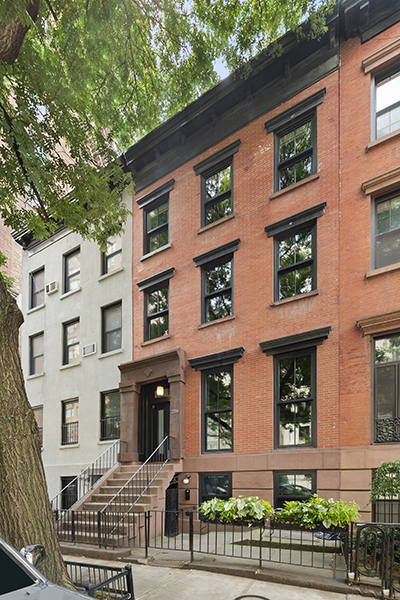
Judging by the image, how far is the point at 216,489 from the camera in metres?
12.9

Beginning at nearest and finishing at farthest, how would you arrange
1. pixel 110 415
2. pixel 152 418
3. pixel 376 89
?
pixel 376 89, pixel 152 418, pixel 110 415

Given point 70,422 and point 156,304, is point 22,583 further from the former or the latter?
point 70,422

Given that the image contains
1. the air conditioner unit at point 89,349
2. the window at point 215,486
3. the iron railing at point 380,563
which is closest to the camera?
the iron railing at point 380,563

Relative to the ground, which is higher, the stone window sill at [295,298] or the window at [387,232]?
the window at [387,232]

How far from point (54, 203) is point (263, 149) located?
704 cm

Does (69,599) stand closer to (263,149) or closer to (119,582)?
(119,582)

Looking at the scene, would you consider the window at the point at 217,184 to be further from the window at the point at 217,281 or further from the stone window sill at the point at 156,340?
the stone window sill at the point at 156,340

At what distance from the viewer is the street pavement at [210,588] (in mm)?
6930

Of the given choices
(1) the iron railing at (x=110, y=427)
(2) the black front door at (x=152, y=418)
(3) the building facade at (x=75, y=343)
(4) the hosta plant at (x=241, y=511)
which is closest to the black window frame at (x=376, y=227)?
(4) the hosta plant at (x=241, y=511)

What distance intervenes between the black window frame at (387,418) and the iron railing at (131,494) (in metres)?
6.24

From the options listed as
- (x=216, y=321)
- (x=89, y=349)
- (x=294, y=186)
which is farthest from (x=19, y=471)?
(x=89, y=349)

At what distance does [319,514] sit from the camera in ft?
25.2

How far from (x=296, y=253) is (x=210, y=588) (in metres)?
8.38

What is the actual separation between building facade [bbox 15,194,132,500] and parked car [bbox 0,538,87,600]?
523 inches
